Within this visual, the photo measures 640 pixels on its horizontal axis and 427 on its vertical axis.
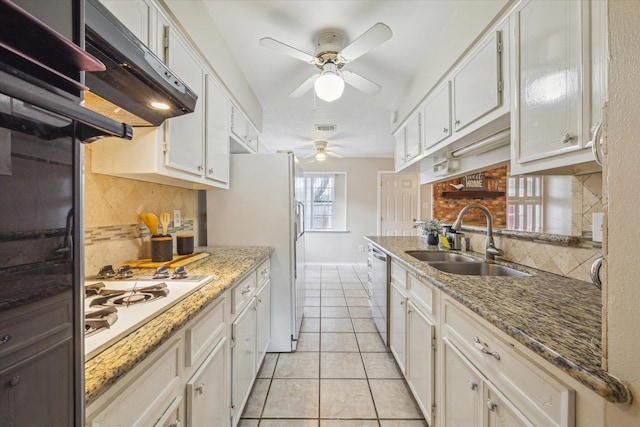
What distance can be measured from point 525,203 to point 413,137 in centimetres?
107

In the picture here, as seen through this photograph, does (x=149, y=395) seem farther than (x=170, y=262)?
No

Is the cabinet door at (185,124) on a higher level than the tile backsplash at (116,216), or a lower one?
higher

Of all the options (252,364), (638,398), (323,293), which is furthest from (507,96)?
(323,293)

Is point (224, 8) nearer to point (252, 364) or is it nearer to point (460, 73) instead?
point (460, 73)

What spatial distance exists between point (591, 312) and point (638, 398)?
1.50ft

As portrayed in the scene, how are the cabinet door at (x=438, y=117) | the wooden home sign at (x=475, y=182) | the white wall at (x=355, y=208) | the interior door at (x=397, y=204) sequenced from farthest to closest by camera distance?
the white wall at (x=355, y=208)
the interior door at (x=397, y=204)
the wooden home sign at (x=475, y=182)
the cabinet door at (x=438, y=117)

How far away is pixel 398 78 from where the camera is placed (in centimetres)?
248

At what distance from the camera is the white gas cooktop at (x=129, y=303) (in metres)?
0.66

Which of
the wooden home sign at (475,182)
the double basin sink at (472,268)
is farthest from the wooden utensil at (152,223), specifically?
the wooden home sign at (475,182)

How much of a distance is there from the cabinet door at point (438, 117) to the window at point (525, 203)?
2.09 ft

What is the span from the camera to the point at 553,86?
1.02 metres

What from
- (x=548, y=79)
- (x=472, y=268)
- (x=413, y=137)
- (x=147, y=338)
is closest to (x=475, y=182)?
(x=413, y=137)

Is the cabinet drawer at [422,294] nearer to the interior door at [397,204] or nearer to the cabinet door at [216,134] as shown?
the cabinet door at [216,134]

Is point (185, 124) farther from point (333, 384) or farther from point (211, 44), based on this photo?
point (333, 384)
